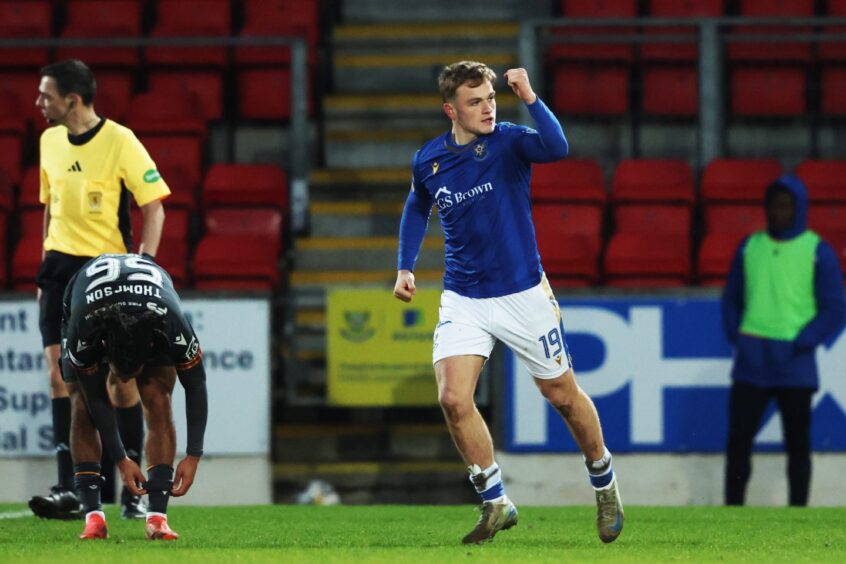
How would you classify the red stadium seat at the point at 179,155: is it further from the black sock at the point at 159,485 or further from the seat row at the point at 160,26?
the black sock at the point at 159,485

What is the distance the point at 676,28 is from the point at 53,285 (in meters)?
6.91

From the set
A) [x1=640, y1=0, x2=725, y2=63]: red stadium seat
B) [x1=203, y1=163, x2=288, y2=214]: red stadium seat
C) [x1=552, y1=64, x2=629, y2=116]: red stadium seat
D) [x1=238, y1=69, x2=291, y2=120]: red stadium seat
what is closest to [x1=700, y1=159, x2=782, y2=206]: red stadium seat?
[x1=552, y1=64, x2=629, y2=116]: red stadium seat

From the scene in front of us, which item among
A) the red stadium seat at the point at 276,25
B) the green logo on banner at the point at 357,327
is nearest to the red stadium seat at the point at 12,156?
the red stadium seat at the point at 276,25

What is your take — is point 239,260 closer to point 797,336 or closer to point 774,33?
point 797,336

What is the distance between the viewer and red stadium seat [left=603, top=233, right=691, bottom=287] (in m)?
10.4

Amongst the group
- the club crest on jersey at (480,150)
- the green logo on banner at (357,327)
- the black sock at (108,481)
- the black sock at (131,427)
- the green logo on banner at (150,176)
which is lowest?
the black sock at (108,481)

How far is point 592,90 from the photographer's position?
12.6 metres

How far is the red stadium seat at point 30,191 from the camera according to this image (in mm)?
11117

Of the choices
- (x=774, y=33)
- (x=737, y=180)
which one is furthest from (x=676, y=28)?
(x=737, y=180)

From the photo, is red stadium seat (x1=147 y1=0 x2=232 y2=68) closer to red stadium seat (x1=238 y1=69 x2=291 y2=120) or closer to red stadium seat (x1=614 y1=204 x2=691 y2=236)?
red stadium seat (x1=238 y1=69 x2=291 y2=120)

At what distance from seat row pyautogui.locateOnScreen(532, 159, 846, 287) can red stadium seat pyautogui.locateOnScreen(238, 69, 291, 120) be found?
2436 mm

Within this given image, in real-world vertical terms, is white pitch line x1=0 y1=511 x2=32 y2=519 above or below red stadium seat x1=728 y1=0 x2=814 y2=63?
below

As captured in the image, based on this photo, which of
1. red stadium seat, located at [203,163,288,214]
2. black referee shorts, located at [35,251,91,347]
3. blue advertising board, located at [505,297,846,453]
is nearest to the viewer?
black referee shorts, located at [35,251,91,347]

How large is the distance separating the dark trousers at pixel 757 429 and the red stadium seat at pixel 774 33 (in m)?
4.16
